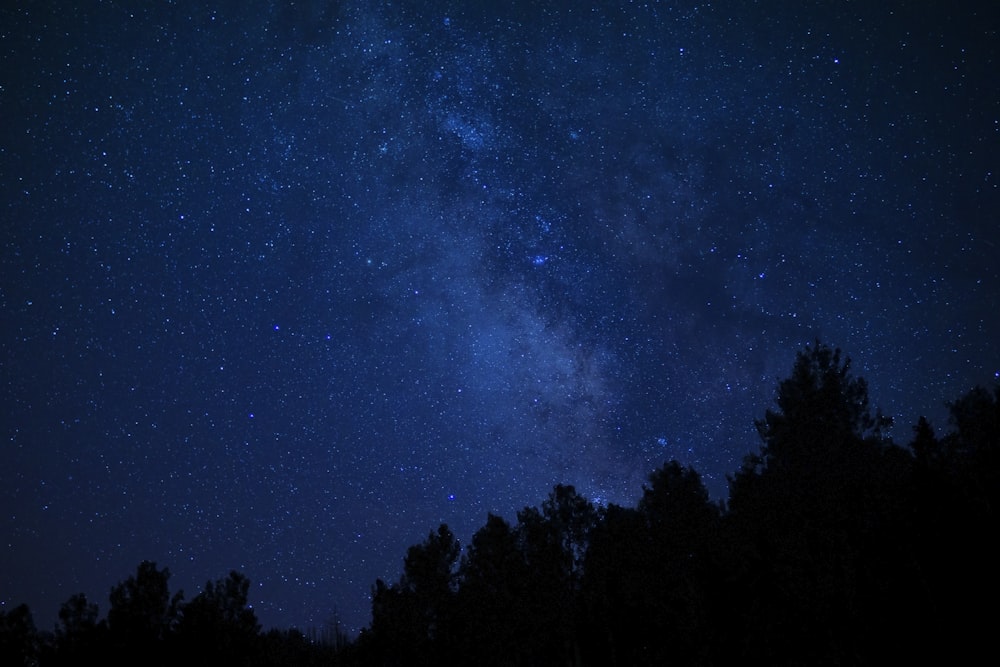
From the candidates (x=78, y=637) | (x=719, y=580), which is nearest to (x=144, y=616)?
(x=78, y=637)

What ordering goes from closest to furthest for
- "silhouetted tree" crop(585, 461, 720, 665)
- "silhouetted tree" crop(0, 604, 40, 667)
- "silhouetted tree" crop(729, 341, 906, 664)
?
"silhouetted tree" crop(729, 341, 906, 664) < "silhouetted tree" crop(585, 461, 720, 665) < "silhouetted tree" crop(0, 604, 40, 667)

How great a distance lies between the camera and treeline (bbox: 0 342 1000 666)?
14305 millimetres

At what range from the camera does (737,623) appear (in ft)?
59.9

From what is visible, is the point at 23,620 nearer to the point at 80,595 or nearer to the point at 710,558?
the point at 80,595

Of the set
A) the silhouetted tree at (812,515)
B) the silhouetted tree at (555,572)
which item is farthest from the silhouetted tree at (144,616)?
the silhouetted tree at (812,515)

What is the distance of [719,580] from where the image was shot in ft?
68.9

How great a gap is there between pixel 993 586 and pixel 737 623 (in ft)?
21.0

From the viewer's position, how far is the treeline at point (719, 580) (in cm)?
1430

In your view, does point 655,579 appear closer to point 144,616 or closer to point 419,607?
point 419,607

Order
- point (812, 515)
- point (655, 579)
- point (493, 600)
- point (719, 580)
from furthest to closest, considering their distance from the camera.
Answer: point (493, 600) < point (655, 579) < point (719, 580) < point (812, 515)

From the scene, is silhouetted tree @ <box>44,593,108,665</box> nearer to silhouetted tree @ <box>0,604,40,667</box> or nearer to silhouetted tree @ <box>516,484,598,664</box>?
silhouetted tree @ <box>0,604,40,667</box>

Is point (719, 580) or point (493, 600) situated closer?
point (719, 580)

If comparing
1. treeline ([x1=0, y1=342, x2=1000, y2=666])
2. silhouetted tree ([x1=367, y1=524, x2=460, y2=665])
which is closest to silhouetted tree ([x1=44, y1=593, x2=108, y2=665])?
treeline ([x1=0, y1=342, x2=1000, y2=666])

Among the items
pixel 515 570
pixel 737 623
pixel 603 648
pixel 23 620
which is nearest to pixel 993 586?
pixel 737 623
